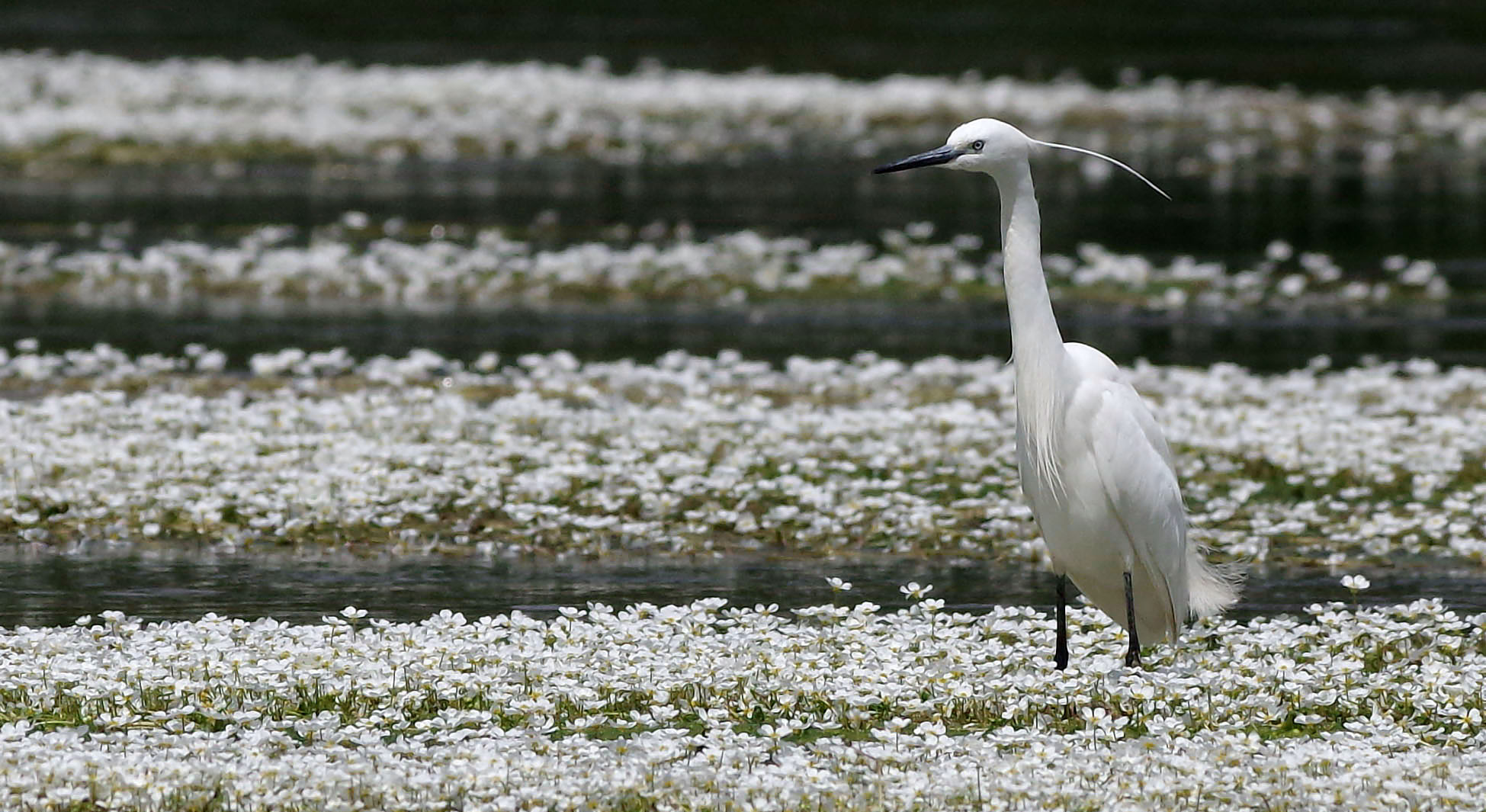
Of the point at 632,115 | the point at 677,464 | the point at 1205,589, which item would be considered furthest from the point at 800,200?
the point at 1205,589

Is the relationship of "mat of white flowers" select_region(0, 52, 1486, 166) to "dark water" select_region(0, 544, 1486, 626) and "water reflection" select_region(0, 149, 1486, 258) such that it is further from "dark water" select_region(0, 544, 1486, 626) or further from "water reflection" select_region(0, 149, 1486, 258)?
"dark water" select_region(0, 544, 1486, 626)

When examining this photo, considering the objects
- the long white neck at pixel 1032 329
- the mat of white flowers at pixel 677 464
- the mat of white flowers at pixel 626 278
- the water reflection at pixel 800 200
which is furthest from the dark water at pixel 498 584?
the water reflection at pixel 800 200

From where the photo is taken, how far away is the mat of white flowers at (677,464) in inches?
505

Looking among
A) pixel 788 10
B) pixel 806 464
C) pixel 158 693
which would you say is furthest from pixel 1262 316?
pixel 788 10

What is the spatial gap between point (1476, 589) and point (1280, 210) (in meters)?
17.2

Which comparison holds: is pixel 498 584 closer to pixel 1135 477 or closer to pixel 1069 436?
pixel 1069 436

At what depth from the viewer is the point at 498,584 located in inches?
472

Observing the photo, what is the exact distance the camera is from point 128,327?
19.8 metres

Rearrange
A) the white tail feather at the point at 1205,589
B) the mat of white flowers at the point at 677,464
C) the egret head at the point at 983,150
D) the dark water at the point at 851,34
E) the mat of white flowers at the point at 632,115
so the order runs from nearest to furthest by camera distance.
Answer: the egret head at the point at 983,150, the white tail feather at the point at 1205,589, the mat of white flowers at the point at 677,464, the mat of white flowers at the point at 632,115, the dark water at the point at 851,34

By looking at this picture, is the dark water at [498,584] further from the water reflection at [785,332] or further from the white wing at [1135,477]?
the water reflection at [785,332]

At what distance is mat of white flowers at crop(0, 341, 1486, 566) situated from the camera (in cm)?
1282

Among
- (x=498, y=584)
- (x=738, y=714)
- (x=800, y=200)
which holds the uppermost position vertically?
(x=800, y=200)

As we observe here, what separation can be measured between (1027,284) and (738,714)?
7.39ft

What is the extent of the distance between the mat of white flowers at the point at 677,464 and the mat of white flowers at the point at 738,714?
2171mm
